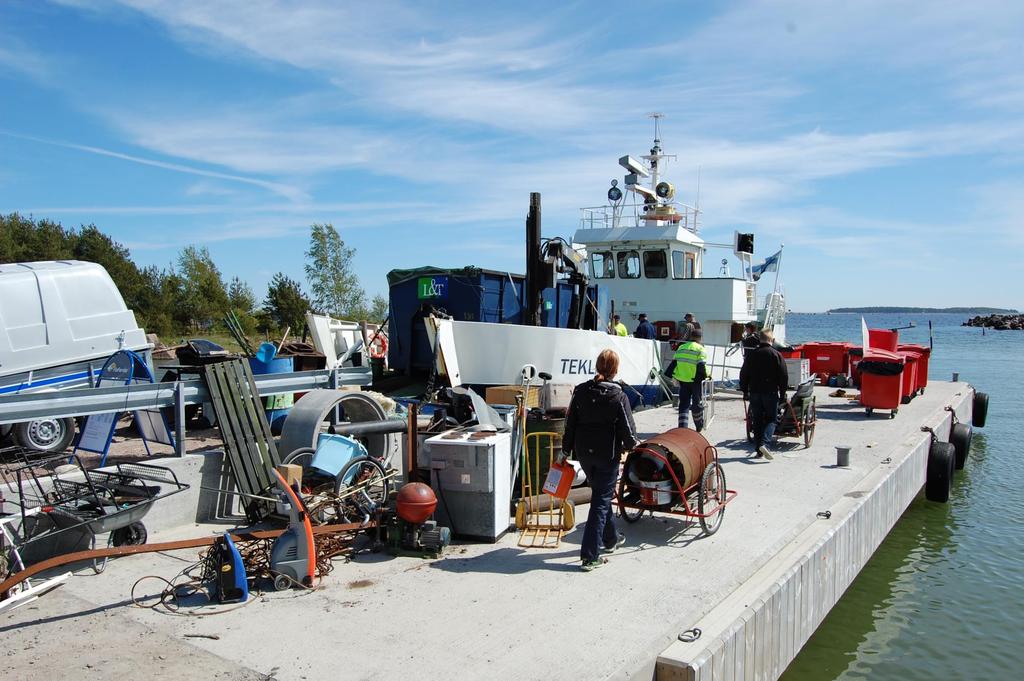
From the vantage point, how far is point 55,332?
8.95m

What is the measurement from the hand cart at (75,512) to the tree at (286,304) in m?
28.9

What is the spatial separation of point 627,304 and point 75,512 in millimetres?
16012

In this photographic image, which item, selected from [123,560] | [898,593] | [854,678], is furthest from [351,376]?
[898,593]

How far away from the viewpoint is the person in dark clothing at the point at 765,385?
9.28 m

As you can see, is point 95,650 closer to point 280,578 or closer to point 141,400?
point 280,578

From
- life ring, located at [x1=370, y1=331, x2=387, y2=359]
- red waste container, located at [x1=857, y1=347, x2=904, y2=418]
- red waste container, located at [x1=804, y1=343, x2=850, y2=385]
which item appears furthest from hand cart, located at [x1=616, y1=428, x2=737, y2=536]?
red waste container, located at [x1=804, y1=343, x2=850, y2=385]

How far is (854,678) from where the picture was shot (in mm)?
6223

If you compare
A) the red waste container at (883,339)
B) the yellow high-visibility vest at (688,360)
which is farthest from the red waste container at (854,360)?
the yellow high-visibility vest at (688,360)

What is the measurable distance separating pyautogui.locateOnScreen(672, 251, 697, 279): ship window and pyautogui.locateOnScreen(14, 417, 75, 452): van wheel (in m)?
14.6

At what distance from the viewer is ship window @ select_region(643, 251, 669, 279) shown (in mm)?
19453

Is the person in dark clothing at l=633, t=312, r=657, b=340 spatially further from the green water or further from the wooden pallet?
the wooden pallet

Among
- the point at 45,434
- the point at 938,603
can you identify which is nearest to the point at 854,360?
the point at 938,603

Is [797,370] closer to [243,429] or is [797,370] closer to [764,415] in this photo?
[764,415]

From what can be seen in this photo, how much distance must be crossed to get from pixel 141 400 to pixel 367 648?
10.7 ft
